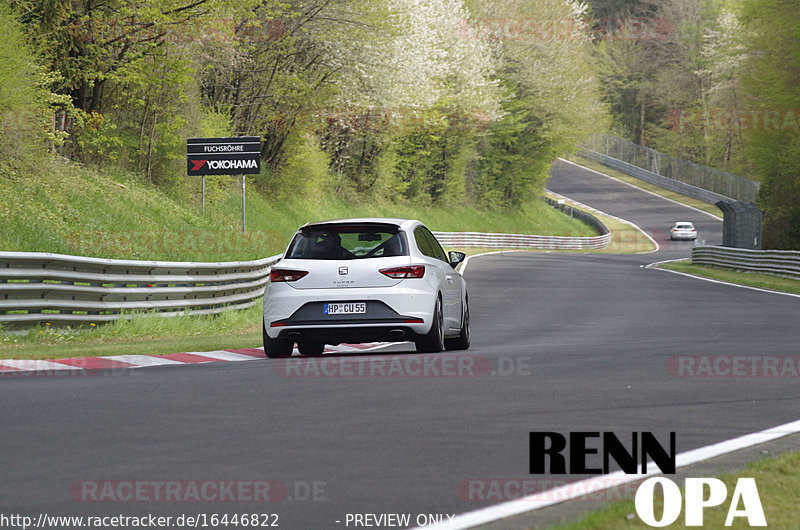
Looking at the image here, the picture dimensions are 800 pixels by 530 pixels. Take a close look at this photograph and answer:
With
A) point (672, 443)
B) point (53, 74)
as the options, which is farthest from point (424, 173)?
point (672, 443)

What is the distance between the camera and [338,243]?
12820 millimetres

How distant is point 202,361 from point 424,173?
56.9m

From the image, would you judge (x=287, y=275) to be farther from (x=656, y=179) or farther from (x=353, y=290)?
(x=656, y=179)

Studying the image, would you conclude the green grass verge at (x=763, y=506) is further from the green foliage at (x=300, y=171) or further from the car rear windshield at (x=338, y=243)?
the green foliage at (x=300, y=171)

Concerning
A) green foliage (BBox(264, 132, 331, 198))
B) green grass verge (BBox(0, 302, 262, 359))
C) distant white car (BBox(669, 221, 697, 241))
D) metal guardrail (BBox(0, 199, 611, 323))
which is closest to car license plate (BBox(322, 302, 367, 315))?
green grass verge (BBox(0, 302, 262, 359))

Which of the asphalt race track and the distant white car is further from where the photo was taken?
the distant white car

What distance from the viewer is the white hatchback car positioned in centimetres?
1256

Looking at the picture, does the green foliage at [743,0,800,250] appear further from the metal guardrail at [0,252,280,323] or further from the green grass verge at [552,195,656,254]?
the metal guardrail at [0,252,280,323]

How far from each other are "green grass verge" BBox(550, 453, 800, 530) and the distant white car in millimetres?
76579

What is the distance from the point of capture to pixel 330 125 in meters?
53.1

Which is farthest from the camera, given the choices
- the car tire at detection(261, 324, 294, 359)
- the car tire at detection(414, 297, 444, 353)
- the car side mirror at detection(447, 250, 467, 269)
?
the car side mirror at detection(447, 250, 467, 269)

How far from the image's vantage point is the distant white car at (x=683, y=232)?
265 feet

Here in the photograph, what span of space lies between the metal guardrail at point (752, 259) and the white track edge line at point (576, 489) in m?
29.7
